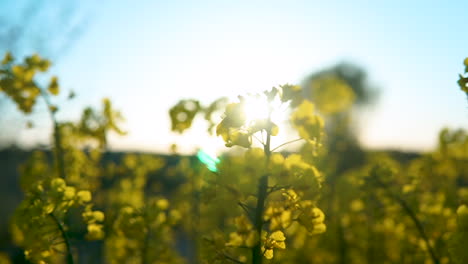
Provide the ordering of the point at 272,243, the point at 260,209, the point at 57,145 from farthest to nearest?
Result: the point at 57,145
the point at 272,243
the point at 260,209

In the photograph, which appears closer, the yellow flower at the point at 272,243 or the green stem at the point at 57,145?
the yellow flower at the point at 272,243

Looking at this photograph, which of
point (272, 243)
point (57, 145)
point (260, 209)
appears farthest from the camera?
point (57, 145)

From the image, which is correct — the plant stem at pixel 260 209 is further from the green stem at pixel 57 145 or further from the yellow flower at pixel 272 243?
the green stem at pixel 57 145

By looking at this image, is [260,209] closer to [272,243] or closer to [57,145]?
[272,243]

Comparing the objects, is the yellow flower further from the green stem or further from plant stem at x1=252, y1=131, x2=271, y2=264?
the green stem

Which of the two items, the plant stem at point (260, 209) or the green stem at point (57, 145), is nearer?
the plant stem at point (260, 209)

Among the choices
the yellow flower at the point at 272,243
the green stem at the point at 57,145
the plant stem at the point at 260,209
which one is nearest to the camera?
the plant stem at the point at 260,209

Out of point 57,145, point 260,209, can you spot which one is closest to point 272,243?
point 260,209

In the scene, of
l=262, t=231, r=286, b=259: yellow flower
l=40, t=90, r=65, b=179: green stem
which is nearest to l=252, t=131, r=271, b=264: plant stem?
l=262, t=231, r=286, b=259: yellow flower

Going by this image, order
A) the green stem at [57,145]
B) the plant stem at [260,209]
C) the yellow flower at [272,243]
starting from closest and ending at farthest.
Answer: the plant stem at [260,209], the yellow flower at [272,243], the green stem at [57,145]

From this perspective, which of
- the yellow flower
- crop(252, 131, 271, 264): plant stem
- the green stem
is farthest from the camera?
the green stem

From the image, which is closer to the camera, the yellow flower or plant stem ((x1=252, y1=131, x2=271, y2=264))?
plant stem ((x1=252, y1=131, x2=271, y2=264))

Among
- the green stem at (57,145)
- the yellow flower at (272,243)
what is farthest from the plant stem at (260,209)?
the green stem at (57,145)

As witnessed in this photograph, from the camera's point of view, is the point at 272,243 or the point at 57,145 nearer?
the point at 272,243
